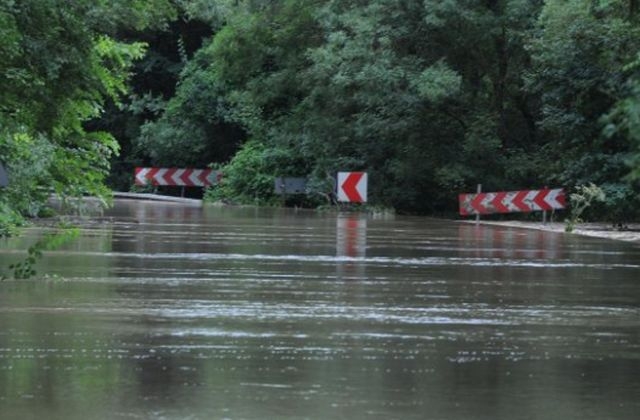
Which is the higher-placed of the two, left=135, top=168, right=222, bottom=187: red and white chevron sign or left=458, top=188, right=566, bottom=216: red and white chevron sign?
left=135, top=168, right=222, bottom=187: red and white chevron sign

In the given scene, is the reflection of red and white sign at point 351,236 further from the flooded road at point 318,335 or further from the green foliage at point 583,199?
the green foliage at point 583,199

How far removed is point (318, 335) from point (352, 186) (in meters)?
27.2

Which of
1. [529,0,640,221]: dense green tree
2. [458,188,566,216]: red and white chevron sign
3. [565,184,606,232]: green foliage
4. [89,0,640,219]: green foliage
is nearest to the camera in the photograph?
[565,184,606,232]: green foliage

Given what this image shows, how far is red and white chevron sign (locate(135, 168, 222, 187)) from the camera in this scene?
168ft

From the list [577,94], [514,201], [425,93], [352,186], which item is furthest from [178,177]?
[577,94]

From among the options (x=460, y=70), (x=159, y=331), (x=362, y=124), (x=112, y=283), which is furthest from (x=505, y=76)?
(x=159, y=331)

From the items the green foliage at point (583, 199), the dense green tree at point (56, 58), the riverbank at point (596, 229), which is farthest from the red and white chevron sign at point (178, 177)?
the dense green tree at point (56, 58)

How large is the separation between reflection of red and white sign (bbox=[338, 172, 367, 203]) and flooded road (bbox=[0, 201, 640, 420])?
1706 centimetres

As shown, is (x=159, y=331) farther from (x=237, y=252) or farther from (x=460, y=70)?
(x=460, y=70)

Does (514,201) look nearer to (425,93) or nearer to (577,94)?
(577,94)

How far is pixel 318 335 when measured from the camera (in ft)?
35.7

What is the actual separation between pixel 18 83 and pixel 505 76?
28.8 meters

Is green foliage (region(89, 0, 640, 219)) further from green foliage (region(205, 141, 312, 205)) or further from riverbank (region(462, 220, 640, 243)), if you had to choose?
riverbank (region(462, 220, 640, 243))

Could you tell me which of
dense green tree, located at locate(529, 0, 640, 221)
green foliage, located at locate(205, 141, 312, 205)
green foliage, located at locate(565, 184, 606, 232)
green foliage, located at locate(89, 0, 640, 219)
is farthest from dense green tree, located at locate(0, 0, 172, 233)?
green foliage, located at locate(205, 141, 312, 205)
